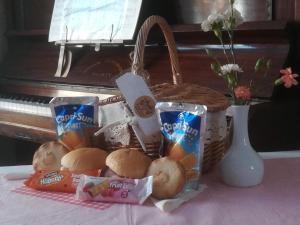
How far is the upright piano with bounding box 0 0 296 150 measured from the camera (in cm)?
152

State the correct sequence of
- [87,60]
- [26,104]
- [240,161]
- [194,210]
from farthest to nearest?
[87,60], [26,104], [240,161], [194,210]

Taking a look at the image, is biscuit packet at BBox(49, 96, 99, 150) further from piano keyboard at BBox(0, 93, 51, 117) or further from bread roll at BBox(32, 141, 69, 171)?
piano keyboard at BBox(0, 93, 51, 117)

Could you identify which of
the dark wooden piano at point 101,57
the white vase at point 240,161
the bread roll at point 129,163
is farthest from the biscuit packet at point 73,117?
the dark wooden piano at point 101,57

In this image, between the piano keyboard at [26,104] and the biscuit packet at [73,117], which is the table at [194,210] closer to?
the biscuit packet at [73,117]

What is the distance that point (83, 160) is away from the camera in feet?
2.55

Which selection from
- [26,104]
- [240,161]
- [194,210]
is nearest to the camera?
[194,210]

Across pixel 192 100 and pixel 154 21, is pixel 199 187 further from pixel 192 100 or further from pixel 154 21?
pixel 154 21

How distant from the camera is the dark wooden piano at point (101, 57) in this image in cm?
150

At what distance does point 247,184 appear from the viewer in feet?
2.49

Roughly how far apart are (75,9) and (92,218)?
1737mm

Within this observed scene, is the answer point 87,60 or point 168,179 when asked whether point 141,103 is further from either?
point 87,60

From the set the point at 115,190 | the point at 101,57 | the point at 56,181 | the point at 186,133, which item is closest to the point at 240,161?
the point at 186,133

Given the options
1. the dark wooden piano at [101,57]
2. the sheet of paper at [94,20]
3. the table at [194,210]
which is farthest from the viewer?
the sheet of paper at [94,20]

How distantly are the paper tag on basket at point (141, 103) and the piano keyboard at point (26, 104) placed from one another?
3.97 feet
